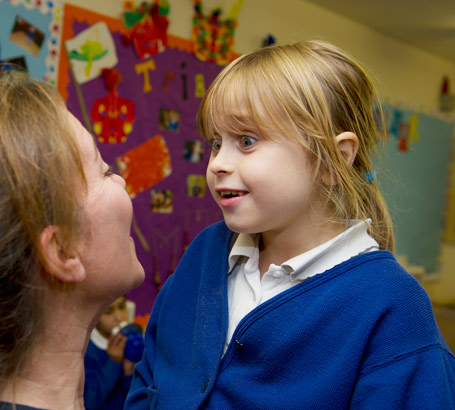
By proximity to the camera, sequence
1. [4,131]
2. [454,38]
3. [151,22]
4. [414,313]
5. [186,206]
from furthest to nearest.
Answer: [454,38] → [186,206] → [151,22] → [414,313] → [4,131]

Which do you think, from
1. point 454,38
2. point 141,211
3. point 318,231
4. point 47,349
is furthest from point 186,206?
point 454,38

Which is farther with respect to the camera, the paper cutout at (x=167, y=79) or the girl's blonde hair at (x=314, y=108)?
the paper cutout at (x=167, y=79)

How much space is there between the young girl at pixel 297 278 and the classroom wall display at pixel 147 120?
1.17 m

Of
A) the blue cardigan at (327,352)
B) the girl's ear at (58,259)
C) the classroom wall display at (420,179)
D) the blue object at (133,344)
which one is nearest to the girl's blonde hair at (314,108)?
the blue cardigan at (327,352)

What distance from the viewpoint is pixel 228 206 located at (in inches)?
33.7

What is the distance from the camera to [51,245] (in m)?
0.65

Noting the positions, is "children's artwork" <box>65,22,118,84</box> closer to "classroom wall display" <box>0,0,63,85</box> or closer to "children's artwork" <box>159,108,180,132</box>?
"classroom wall display" <box>0,0,63,85</box>

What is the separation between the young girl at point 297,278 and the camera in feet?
2.43

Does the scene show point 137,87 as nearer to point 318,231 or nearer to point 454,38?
point 318,231

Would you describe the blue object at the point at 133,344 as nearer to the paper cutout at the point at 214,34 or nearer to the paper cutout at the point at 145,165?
the paper cutout at the point at 145,165

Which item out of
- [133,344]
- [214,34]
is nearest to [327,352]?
[133,344]

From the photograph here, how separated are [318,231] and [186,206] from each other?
5.02 ft

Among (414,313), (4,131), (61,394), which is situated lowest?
(61,394)

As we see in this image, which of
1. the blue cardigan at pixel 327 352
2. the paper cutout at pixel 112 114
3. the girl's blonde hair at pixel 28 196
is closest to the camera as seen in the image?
the girl's blonde hair at pixel 28 196
